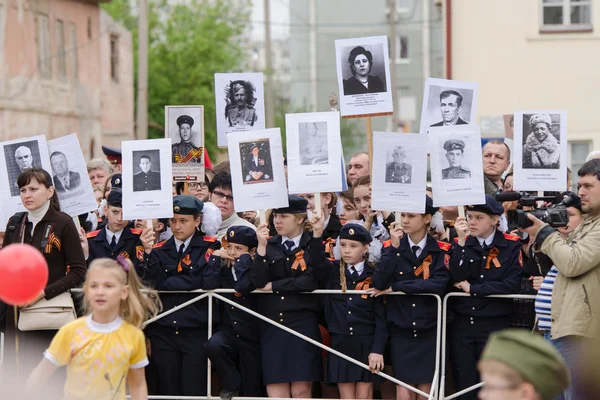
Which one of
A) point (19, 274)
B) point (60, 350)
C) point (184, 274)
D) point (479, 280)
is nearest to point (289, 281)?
point (184, 274)

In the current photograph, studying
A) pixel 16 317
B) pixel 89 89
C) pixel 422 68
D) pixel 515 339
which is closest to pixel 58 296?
pixel 16 317

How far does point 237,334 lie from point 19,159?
2.40m

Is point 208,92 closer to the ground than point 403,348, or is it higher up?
higher up

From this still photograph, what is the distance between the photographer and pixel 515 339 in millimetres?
4246

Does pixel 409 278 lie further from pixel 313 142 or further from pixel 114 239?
pixel 114 239

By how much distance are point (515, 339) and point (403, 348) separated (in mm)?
4568

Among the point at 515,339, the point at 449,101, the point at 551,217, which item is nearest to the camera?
the point at 515,339

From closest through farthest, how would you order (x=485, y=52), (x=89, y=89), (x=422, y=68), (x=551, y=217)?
(x=551, y=217), (x=485, y=52), (x=89, y=89), (x=422, y=68)

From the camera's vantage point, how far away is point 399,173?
29.1 feet

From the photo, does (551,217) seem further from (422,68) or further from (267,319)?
(422,68)

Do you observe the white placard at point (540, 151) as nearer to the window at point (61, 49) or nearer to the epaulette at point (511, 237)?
the epaulette at point (511, 237)

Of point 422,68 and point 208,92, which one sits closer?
point 208,92

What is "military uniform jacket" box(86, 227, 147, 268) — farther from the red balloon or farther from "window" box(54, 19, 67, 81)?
"window" box(54, 19, 67, 81)

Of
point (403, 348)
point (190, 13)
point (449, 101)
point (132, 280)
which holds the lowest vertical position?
point (403, 348)
